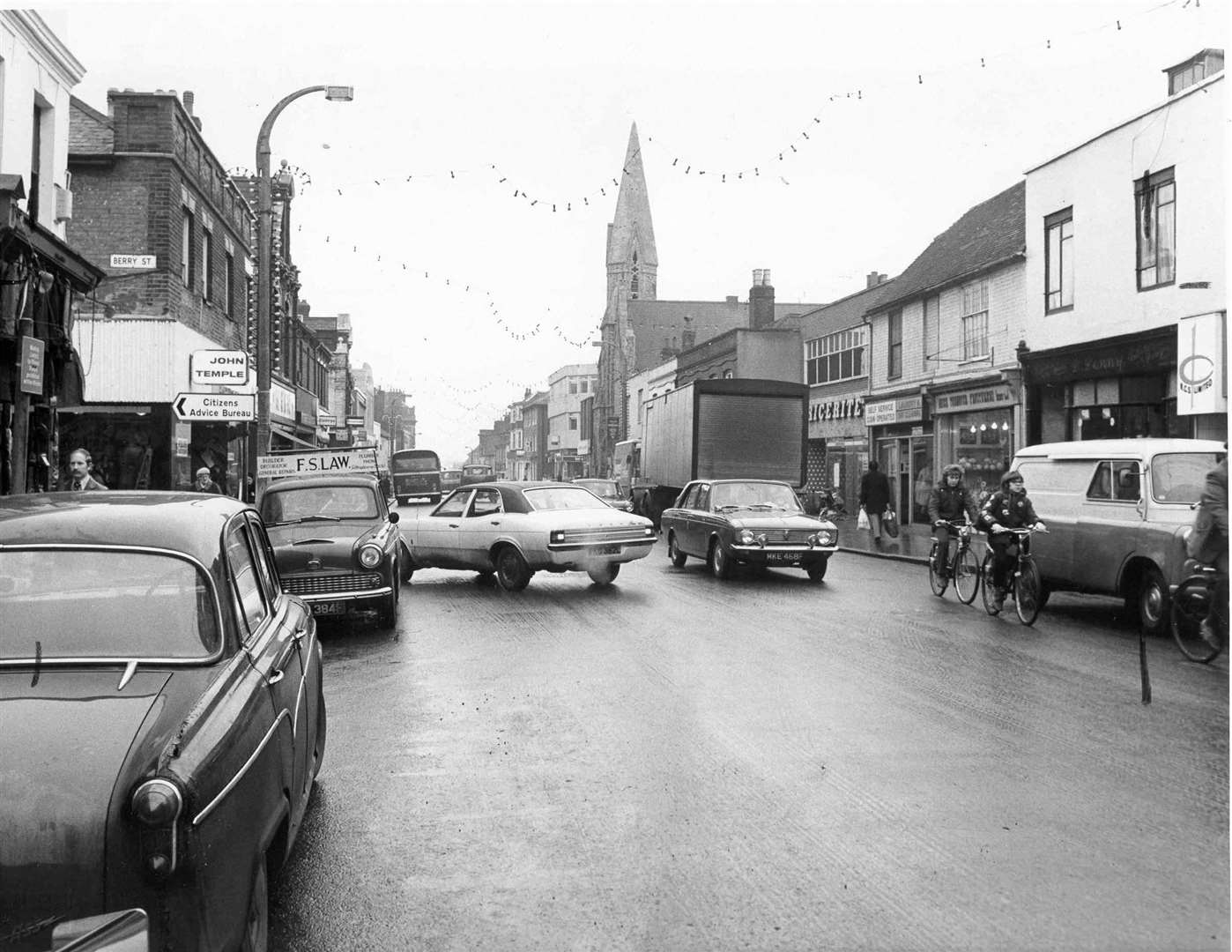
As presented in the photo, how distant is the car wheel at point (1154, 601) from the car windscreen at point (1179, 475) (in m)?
0.72

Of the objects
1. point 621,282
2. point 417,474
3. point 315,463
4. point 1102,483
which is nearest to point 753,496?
point 1102,483

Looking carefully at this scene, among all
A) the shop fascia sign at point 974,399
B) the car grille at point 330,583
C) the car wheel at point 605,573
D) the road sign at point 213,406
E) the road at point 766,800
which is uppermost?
the shop fascia sign at point 974,399

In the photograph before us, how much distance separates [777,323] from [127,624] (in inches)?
1759

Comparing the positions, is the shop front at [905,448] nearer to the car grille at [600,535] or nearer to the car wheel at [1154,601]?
the car grille at [600,535]

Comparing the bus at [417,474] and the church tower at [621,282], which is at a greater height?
the church tower at [621,282]

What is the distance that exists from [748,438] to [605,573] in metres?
11.4

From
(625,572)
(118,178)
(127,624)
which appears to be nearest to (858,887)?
(127,624)

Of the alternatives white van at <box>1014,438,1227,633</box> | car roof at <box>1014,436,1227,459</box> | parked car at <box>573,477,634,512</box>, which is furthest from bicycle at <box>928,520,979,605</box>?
parked car at <box>573,477,634,512</box>

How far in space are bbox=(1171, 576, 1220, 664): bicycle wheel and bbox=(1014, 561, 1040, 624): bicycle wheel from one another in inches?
78.6

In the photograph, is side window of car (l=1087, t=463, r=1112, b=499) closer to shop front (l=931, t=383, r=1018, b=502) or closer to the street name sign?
shop front (l=931, t=383, r=1018, b=502)

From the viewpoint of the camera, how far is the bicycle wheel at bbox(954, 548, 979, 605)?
1250 cm

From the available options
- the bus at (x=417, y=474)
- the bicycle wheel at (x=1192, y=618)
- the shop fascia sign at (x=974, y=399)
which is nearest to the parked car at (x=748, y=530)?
the bicycle wheel at (x=1192, y=618)

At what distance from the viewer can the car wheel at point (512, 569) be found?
14.0 meters

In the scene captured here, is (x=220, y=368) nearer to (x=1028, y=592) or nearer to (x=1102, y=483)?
(x=1028, y=592)
